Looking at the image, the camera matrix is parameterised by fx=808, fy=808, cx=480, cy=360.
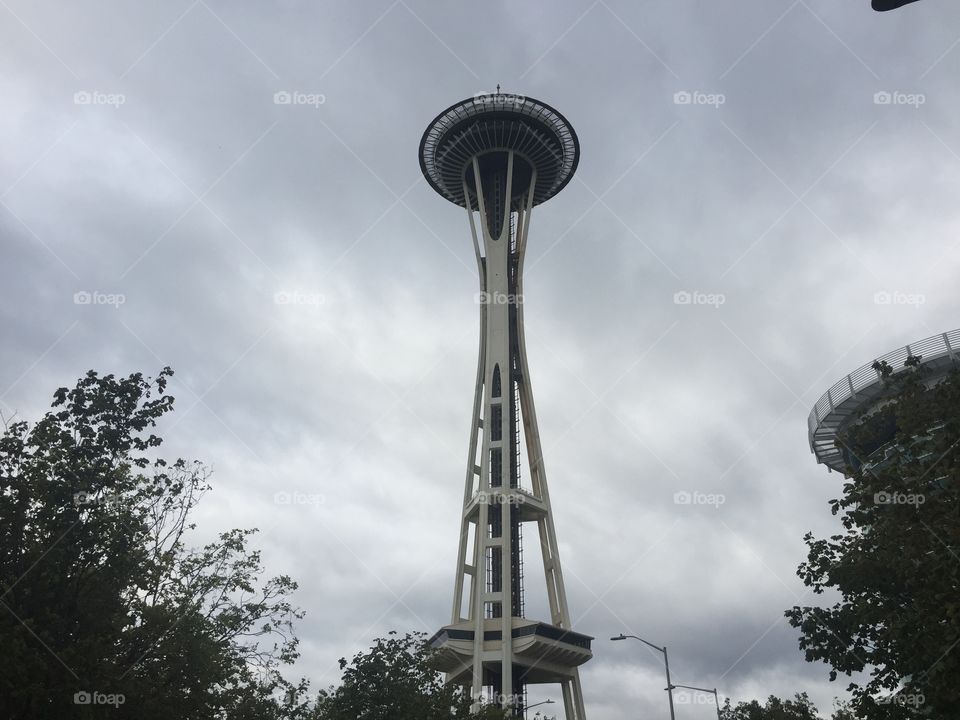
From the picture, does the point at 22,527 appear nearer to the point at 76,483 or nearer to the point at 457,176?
the point at 76,483

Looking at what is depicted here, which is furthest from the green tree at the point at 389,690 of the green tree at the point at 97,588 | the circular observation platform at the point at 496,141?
the circular observation platform at the point at 496,141

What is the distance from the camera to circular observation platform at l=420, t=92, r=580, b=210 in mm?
67625

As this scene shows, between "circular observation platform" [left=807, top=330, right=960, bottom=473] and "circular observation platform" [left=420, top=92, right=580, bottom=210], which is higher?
"circular observation platform" [left=420, top=92, right=580, bottom=210]

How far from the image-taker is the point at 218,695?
27.4 metres

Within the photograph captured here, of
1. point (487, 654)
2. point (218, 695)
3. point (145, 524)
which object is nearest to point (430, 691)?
point (218, 695)

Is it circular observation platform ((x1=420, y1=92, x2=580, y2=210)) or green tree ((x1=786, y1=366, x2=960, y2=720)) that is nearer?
green tree ((x1=786, y1=366, x2=960, y2=720))

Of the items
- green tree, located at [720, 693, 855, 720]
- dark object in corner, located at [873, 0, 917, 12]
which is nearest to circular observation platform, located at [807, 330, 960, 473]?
green tree, located at [720, 693, 855, 720]

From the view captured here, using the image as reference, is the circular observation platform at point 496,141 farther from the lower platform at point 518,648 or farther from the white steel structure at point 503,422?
the lower platform at point 518,648

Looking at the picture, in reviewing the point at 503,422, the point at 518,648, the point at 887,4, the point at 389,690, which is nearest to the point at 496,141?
the point at 503,422

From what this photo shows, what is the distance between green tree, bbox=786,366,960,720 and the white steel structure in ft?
108

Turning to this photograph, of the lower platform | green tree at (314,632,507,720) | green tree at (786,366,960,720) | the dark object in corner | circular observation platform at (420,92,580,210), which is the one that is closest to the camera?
the dark object in corner

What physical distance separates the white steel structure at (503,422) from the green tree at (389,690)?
19.6 metres

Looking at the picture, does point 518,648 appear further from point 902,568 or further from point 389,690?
point 902,568

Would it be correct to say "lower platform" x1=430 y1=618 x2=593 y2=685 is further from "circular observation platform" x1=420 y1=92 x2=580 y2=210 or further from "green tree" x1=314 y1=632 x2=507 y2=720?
"circular observation platform" x1=420 y1=92 x2=580 y2=210
